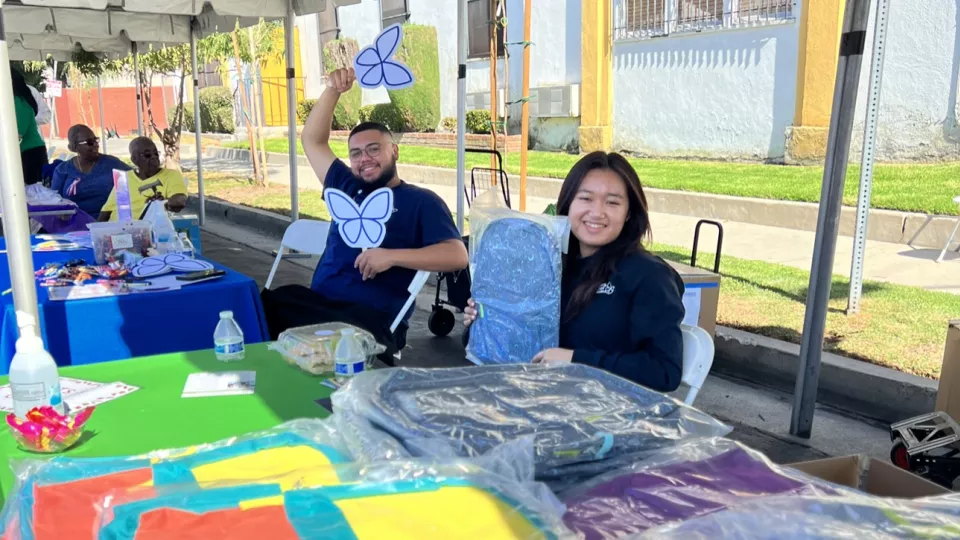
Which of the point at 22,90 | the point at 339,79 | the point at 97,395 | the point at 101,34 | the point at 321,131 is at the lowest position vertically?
the point at 97,395

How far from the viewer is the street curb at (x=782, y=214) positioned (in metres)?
6.71

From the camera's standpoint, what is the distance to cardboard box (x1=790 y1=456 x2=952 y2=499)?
1.57m

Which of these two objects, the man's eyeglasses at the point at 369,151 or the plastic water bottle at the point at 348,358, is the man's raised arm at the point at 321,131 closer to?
the man's eyeglasses at the point at 369,151

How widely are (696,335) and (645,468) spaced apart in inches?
42.6

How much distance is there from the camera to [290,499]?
3.35 ft

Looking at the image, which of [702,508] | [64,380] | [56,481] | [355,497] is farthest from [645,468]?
[64,380]

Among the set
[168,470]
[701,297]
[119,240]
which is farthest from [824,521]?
[119,240]

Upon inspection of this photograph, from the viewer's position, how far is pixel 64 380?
202cm

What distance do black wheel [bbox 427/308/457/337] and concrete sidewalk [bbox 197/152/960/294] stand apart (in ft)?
7.56

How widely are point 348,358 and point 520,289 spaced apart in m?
0.50

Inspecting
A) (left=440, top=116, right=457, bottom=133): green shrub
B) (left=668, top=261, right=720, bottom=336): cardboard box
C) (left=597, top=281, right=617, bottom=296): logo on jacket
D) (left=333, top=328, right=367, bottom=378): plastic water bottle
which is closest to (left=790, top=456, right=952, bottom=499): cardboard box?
(left=597, top=281, right=617, bottom=296): logo on jacket

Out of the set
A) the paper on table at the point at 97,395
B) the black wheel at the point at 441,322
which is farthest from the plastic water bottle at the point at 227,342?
the black wheel at the point at 441,322

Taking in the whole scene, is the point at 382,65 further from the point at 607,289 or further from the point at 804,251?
the point at 804,251

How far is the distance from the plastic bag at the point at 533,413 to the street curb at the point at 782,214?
21.0 feet
